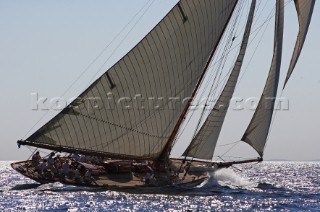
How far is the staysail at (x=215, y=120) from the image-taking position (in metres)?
44.4

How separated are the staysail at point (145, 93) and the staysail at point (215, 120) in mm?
5629

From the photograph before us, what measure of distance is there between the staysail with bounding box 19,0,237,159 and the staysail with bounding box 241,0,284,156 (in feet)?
21.3

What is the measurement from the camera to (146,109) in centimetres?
3766

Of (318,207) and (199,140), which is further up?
(199,140)

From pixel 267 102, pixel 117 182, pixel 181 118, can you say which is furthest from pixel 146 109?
pixel 267 102

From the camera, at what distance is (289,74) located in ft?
143

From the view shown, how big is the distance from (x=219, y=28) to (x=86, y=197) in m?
12.7

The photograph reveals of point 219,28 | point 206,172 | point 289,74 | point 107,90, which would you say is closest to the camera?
point 107,90

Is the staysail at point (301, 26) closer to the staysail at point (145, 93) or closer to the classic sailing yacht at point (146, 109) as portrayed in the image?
the classic sailing yacht at point (146, 109)

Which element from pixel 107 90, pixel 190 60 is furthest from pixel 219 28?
pixel 107 90

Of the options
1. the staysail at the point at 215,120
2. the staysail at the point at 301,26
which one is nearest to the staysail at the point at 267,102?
the staysail at the point at 301,26

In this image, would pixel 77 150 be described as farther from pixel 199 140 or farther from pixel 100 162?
pixel 199 140

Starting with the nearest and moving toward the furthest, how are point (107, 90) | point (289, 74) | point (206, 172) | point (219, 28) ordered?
point (107, 90), point (219, 28), point (289, 74), point (206, 172)

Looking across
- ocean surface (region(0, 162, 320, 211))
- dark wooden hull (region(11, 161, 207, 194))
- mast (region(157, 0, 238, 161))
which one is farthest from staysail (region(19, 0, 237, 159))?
ocean surface (region(0, 162, 320, 211))
